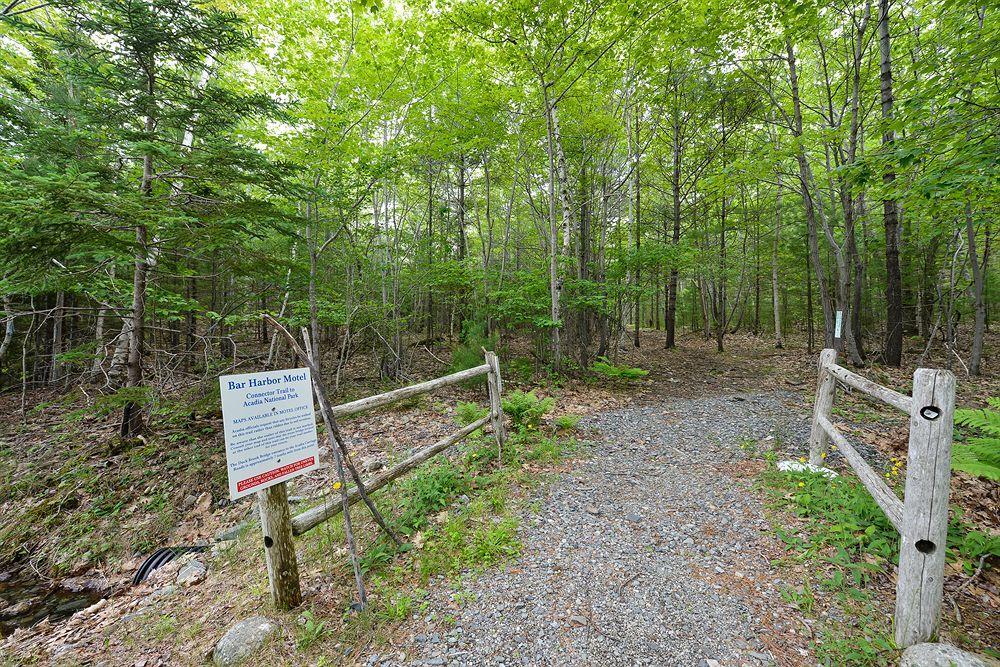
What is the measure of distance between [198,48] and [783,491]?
405 inches

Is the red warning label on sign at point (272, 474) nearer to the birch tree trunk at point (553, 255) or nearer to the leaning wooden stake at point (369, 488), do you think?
the leaning wooden stake at point (369, 488)

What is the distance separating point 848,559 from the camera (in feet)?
9.67

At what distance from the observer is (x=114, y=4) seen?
5.06m

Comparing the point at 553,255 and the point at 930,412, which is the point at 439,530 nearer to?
the point at 930,412

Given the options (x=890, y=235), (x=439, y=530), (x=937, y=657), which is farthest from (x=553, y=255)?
(x=890, y=235)

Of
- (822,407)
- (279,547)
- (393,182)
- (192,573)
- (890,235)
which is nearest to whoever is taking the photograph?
(279,547)

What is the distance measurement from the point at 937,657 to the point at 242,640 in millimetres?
4265

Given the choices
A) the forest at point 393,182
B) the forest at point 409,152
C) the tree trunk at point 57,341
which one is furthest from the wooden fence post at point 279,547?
the tree trunk at point 57,341

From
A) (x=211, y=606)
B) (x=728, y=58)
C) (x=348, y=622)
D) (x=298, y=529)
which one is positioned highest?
(x=728, y=58)

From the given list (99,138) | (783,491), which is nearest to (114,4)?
(99,138)

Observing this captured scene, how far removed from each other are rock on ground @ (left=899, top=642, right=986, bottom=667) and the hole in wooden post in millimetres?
1234

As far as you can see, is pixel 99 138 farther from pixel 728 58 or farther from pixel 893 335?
pixel 893 335

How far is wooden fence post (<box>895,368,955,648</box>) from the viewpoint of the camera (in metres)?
2.14

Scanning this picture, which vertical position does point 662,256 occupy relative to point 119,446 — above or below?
A: above
